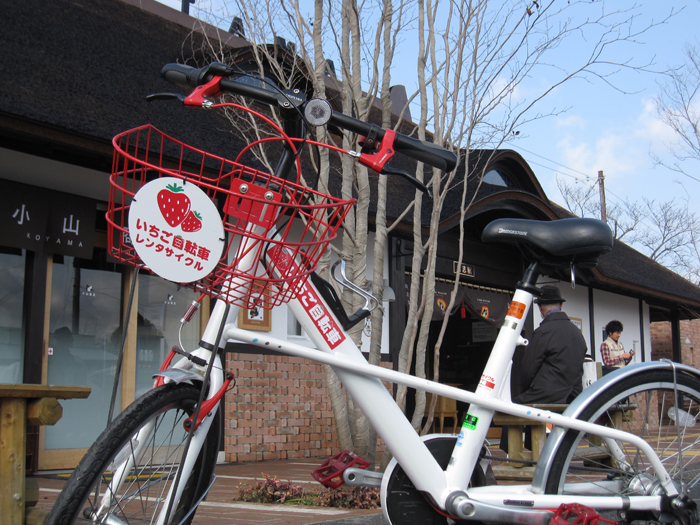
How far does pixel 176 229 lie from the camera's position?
1536mm

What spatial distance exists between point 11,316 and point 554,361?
467cm

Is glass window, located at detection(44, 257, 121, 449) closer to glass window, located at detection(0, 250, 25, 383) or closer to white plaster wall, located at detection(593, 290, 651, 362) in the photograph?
glass window, located at detection(0, 250, 25, 383)

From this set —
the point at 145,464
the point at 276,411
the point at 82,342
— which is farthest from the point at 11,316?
the point at 145,464

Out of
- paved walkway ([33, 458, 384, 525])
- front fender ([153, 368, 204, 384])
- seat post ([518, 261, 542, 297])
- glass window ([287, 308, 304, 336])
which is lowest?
paved walkway ([33, 458, 384, 525])

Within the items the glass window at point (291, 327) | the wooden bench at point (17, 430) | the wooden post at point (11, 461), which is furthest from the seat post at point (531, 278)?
the glass window at point (291, 327)

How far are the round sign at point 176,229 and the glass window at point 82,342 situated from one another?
16.3 feet

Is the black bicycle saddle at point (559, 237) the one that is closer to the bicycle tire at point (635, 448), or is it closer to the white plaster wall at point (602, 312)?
the bicycle tire at point (635, 448)

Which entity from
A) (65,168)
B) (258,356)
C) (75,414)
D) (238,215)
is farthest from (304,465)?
(238,215)

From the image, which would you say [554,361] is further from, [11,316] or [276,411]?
[11,316]

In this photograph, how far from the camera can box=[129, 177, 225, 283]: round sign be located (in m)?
1.53

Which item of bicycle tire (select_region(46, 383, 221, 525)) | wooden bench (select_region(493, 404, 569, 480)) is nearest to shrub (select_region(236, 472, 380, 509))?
wooden bench (select_region(493, 404, 569, 480))

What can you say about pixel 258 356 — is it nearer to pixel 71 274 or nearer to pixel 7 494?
pixel 71 274

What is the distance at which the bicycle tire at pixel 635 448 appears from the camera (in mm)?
→ 2250

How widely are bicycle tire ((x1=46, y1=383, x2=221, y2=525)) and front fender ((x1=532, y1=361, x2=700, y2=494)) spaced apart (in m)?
1.12
